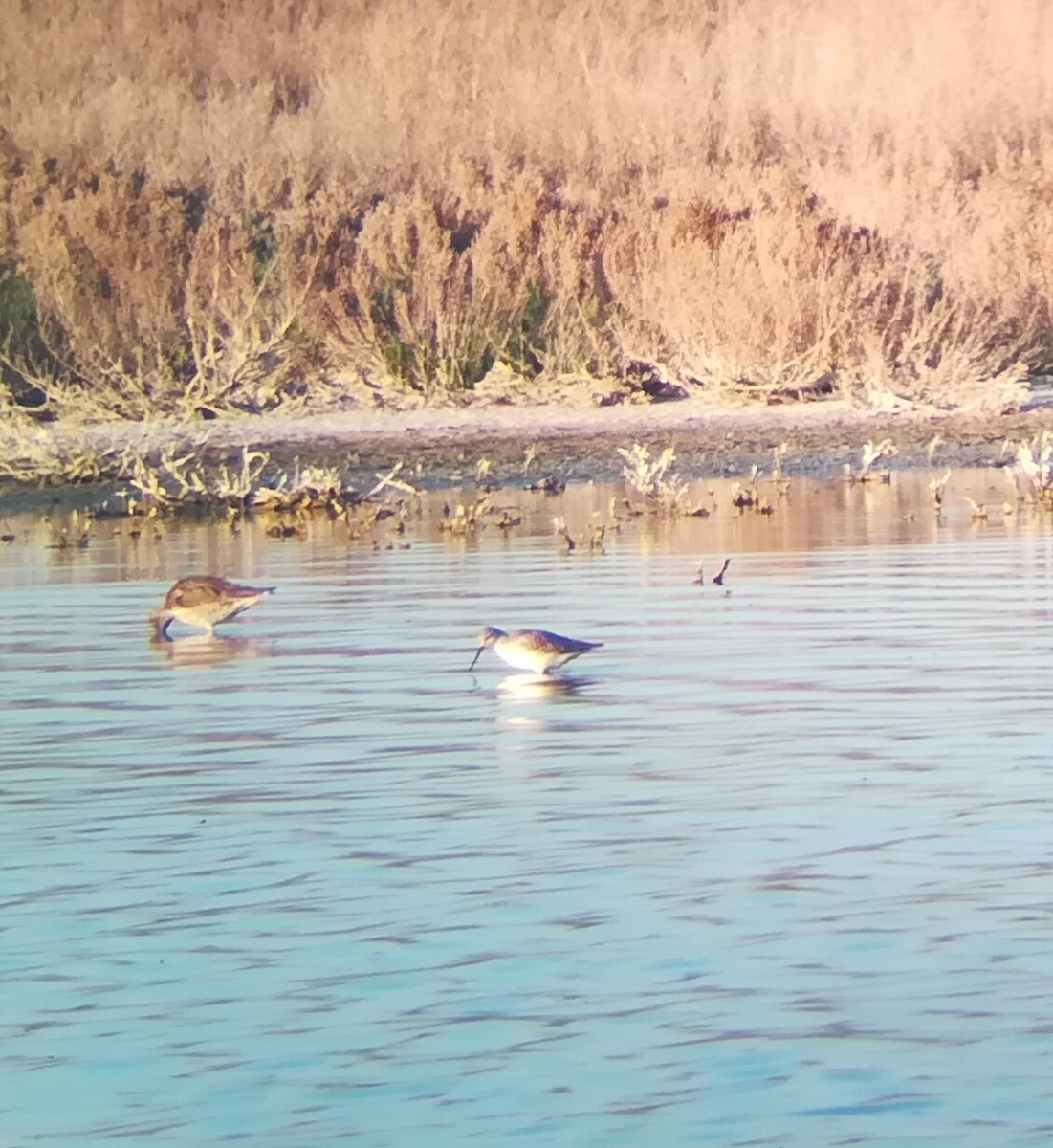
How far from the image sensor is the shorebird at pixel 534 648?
381 inches

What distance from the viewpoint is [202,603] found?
11.6 m

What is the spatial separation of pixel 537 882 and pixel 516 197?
26.4 m

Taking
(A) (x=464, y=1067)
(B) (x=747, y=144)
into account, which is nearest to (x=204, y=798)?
(A) (x=464, y=1067)

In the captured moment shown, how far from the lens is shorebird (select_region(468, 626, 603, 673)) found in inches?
381

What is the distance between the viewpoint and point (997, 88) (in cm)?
4269

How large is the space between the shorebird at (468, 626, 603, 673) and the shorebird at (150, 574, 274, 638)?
1902 millimetres

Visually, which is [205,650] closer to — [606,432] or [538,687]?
[538,687]

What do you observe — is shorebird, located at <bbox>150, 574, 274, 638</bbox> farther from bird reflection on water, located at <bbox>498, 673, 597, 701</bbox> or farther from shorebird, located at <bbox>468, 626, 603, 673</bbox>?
shorebird, located at <bbox>468, 626, 603, 673</bbox>

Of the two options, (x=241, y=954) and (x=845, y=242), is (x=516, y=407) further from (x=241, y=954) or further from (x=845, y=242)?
(x=241, y=954)

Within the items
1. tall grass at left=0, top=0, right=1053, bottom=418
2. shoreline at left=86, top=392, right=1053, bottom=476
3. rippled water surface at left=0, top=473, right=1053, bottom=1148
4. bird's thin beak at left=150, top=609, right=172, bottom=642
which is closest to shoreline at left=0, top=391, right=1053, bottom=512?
shoreline at left=86, top=392, right=1053, bottom=476

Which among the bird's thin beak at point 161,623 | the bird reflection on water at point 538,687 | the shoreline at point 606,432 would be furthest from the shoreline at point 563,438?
the bird reflection on water at point 538,687

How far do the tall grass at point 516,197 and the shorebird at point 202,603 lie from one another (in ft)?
39.5

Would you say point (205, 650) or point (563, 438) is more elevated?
point (563, 438)

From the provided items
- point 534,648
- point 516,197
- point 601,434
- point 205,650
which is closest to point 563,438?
point 601,434
